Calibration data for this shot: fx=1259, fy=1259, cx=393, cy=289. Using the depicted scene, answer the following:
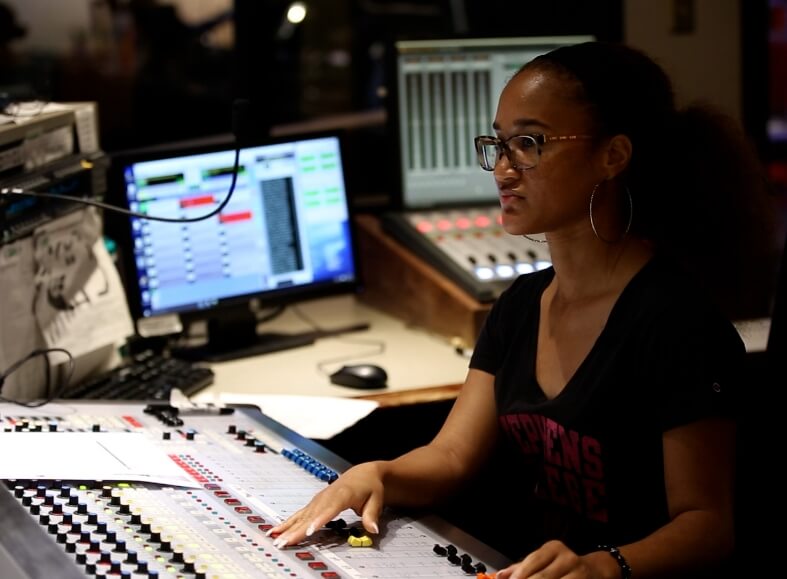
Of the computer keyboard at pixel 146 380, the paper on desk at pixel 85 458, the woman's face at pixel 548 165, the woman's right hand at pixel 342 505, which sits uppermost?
the woman's face at pixel 548 165

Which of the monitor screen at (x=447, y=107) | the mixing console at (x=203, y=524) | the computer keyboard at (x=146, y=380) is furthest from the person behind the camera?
the monitor screen at (x=447, y=107)

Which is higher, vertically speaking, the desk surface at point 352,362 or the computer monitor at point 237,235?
the computer monitor at point 237,235

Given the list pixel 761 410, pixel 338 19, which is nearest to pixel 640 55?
pixel 761 410

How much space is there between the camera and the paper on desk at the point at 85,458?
5.62 feet

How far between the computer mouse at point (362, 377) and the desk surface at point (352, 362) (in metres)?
0.01

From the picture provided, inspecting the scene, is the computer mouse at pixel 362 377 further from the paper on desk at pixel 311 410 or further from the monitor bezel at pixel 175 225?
the monitor bezel at pixel 175 225

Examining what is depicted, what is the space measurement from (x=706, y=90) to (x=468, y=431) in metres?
2.09

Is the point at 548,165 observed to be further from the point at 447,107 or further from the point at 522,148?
the point at 447,107

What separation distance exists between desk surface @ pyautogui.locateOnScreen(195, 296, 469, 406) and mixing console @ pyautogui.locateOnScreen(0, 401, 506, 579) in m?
0.43

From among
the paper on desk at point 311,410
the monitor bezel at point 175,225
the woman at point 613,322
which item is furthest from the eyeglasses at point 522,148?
the monitor bezel at point 175,225

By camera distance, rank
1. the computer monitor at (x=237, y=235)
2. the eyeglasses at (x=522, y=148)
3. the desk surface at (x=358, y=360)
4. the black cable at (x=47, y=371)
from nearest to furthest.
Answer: the eyeglasses at (x=522, y=148)
the black cable at (x=47, y=371)
the desk surface at (x=358, y=360)
the computer monitor at (x=237, y=235)

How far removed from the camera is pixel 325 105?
5.44 meters

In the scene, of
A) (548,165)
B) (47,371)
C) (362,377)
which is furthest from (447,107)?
(548,165)

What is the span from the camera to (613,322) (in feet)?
5.93
